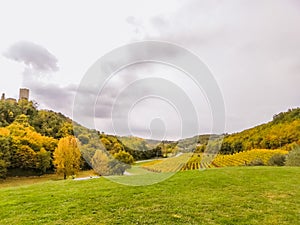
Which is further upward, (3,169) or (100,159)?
(100,159)

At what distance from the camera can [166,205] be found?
8562 mm

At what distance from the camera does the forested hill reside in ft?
192

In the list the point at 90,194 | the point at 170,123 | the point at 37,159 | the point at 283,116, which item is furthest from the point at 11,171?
the point at 283,116

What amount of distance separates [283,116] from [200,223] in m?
75.9

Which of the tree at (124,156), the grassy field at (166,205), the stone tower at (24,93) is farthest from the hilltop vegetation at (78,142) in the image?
the stone tower at (24,93)

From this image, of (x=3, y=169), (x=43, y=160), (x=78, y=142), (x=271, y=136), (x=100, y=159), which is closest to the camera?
(x=100, y=159)

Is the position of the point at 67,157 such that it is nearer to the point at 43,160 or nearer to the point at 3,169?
the point at 3,169

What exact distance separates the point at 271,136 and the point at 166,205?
204 feet

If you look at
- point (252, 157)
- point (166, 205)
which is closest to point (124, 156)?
point (166, 205)

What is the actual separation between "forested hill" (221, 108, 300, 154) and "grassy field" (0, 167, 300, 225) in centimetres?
4803

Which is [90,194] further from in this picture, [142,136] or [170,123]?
[170,123]

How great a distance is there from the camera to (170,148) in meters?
12.0

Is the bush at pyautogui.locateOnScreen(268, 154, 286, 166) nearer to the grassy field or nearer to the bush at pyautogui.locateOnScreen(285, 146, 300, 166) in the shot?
the bush at pyautogui.locateOnScreen(285, 146, 300, 166)

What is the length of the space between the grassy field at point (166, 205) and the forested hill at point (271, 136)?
48.0m
